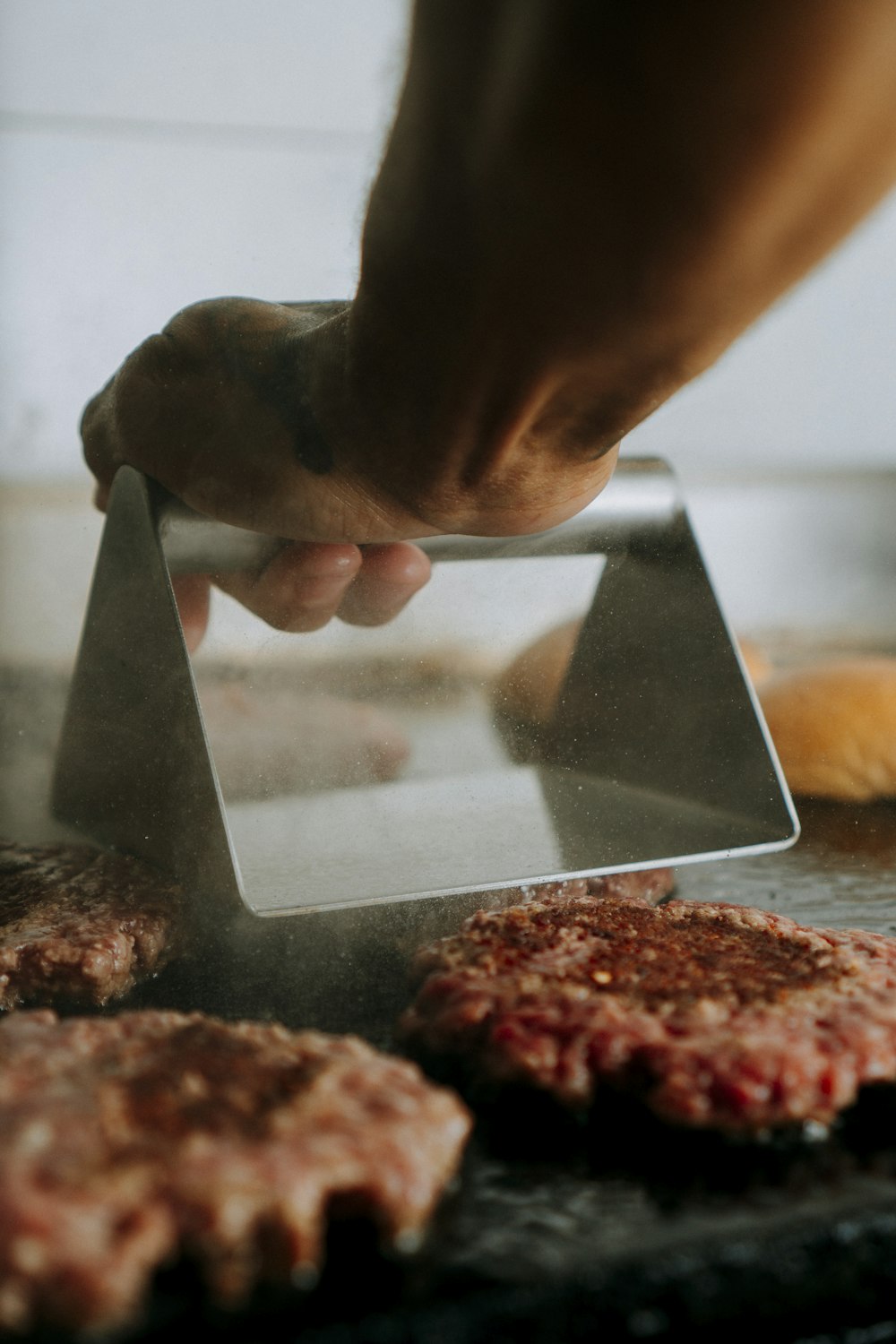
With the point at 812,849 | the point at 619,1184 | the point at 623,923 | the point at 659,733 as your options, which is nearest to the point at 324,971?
the point at 623,923

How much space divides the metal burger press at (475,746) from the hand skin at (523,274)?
106 mm

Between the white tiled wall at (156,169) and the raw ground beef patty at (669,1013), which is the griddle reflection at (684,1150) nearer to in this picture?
the raw ground beef patty at (669,1013)

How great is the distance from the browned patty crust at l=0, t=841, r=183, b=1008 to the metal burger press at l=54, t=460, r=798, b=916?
38 millimetres

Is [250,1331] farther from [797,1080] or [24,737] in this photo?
[24,737]

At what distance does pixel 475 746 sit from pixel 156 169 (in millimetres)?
678

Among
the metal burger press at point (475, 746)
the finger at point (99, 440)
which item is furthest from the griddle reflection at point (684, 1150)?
the finger at point (99, 440)

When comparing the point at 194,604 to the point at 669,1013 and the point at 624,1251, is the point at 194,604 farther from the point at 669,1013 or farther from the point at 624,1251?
the point at 624,1251

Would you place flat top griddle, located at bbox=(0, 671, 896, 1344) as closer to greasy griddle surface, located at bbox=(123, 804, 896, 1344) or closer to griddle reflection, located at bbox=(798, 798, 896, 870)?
greasy griddle surface, located at bbox=(123, 804, 896, 1344)

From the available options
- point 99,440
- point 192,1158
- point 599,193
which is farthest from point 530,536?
point 192,1158

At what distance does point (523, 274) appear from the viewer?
755mm

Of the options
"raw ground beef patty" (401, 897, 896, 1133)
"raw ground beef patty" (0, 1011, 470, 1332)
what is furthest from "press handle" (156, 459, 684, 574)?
"raw ground beef patty" (0, 1011, 470, 1332)

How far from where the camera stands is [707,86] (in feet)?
2.02

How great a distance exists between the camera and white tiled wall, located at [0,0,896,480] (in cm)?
115

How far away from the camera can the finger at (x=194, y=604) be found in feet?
3.85
